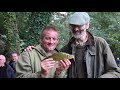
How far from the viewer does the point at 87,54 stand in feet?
15.0

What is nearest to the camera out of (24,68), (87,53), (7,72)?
(24,68)

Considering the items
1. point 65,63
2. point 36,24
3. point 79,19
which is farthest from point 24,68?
point 79,19

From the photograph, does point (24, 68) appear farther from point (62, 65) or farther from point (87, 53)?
point (87, 53)

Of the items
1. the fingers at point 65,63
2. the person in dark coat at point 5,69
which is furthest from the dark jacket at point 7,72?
the fingers at point 65,63

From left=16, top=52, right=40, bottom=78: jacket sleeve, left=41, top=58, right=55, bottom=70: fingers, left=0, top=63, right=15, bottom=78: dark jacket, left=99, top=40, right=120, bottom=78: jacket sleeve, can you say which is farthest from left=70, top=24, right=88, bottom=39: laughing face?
left=0, top=63, right=15, bottom=78: dark jacket

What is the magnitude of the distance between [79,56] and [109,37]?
1.57 feet

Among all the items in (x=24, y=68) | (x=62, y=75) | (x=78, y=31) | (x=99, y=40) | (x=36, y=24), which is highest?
(x=36, y=24)

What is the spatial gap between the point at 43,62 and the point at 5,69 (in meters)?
0.60

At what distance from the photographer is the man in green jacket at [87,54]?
4.54 metres

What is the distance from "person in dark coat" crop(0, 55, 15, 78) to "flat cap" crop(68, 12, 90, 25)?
993 millimetres

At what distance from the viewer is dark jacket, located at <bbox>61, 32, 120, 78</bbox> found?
453 centimetres

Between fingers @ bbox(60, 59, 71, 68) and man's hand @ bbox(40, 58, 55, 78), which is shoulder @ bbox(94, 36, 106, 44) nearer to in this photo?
fingers @ bbox(60, 59, 71, 68)
